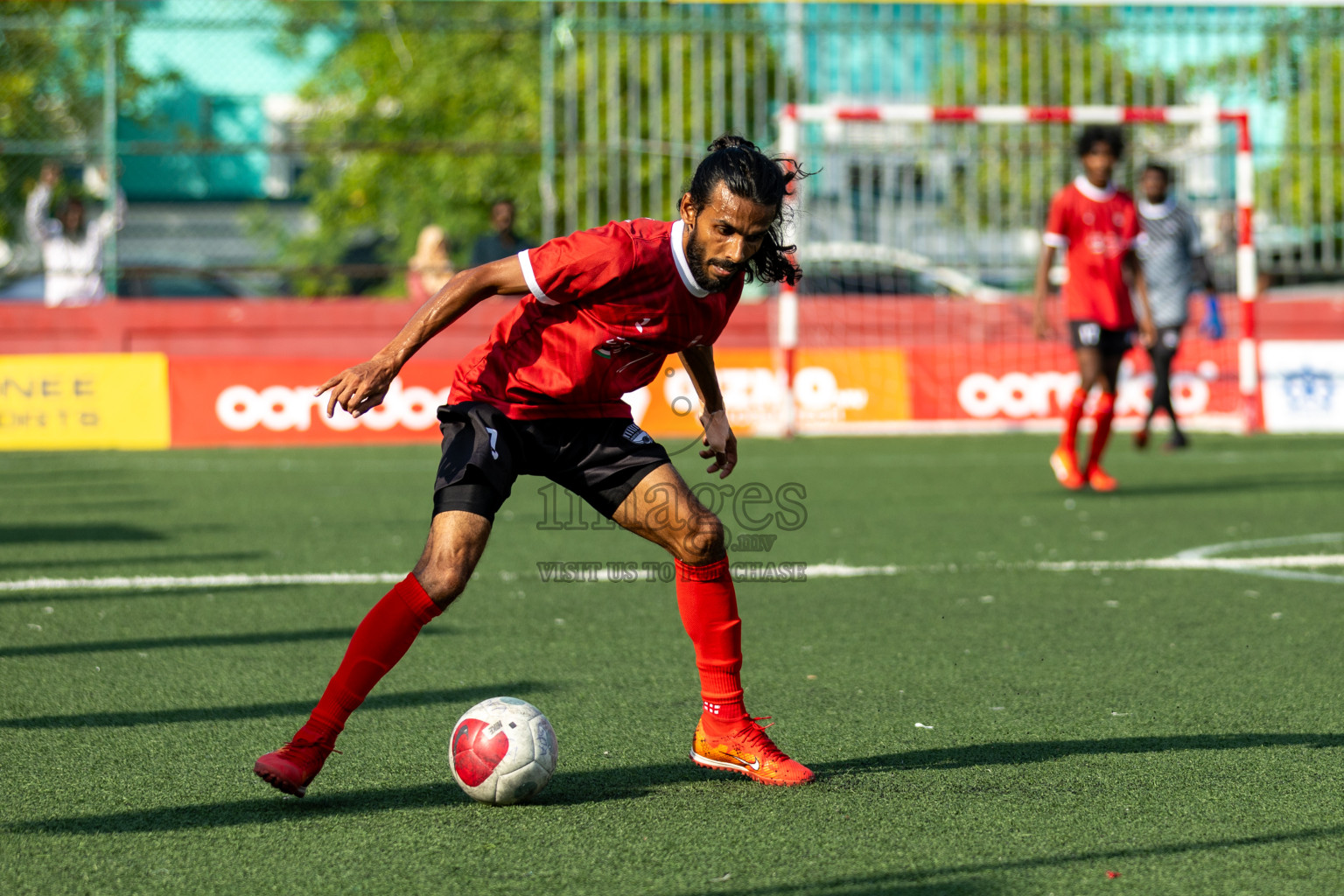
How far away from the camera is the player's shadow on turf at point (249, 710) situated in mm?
4246

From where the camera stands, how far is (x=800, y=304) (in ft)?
51.5

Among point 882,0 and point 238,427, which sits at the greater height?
point 882,0

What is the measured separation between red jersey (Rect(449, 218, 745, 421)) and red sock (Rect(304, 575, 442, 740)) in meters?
0.51

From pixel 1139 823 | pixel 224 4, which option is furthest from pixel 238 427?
pixel 1139 823

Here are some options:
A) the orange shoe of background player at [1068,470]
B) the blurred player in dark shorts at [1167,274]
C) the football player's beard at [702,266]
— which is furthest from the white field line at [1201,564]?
the blurred player in dark shorts at [1167,274]

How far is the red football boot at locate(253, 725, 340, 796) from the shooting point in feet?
11.1

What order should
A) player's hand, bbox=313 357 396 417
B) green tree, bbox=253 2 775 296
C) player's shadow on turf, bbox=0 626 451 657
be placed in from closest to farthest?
player's hand, bbox=313 357 396 417, player's shadow on turf, bbox=0 626 451 657, green tree, bbox=253 2 775 296

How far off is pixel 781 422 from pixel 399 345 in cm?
1097

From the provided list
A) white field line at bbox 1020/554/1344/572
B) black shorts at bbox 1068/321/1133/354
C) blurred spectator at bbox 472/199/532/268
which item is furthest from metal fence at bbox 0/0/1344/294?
white field line at bbox 1020/554/1344/572

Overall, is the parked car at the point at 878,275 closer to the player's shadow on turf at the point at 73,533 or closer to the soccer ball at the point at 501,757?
the player's shadow on turf at the point at 73,533

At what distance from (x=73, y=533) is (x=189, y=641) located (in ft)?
10.4

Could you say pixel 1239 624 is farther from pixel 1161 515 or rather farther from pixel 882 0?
pixel 882 0

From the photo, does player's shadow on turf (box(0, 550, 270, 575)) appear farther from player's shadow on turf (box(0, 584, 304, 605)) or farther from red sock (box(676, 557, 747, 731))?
red sock (box(676, 557, 747, 731))

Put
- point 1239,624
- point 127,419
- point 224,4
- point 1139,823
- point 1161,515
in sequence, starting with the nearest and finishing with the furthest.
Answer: point 1139,823
point 1239,624
point 1161,515
point 127,419
point 224,4
